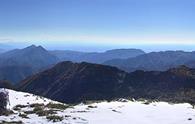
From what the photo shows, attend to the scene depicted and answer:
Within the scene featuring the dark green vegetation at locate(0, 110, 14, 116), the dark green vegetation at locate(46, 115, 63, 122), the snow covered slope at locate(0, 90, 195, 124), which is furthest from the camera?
the dark green vegetation at locate(0, 110, 14, 116)

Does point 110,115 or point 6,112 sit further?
point 110,115

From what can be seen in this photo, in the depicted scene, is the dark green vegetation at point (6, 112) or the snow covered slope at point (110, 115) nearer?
the snow covered slope at point (110, 115)

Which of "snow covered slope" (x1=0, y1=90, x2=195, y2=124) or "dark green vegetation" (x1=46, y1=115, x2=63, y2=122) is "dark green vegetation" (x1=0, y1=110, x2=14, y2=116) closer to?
"snow covered slope" (x1=0, y1=90, x2=195, y2=124)

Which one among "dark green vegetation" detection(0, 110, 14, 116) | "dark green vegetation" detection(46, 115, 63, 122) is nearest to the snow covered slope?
"dark green vegetation" detection(46, 115, 63, 122)

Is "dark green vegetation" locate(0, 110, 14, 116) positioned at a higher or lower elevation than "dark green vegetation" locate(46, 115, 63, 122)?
lower

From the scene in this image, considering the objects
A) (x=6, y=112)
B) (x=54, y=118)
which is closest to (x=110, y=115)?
(x=54, y=118)

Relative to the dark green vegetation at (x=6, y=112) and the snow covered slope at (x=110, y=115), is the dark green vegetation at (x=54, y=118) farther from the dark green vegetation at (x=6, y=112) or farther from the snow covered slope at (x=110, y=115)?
the dark green vegetation at (x=6, y=112)

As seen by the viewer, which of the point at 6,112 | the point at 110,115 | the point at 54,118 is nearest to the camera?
the point at 54,118

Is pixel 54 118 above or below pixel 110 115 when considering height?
above

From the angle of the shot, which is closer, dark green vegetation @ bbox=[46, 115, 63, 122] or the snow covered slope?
dark green vegetation @ bbox=[46, 115, 63, 122]

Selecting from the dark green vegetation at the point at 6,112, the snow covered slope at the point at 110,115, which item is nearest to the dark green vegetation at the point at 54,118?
the snow covered slope at the point at 110,115

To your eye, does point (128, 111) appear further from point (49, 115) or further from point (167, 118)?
point (49, 115)

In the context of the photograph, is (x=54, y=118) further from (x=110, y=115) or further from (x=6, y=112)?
(x=110, y=115)
